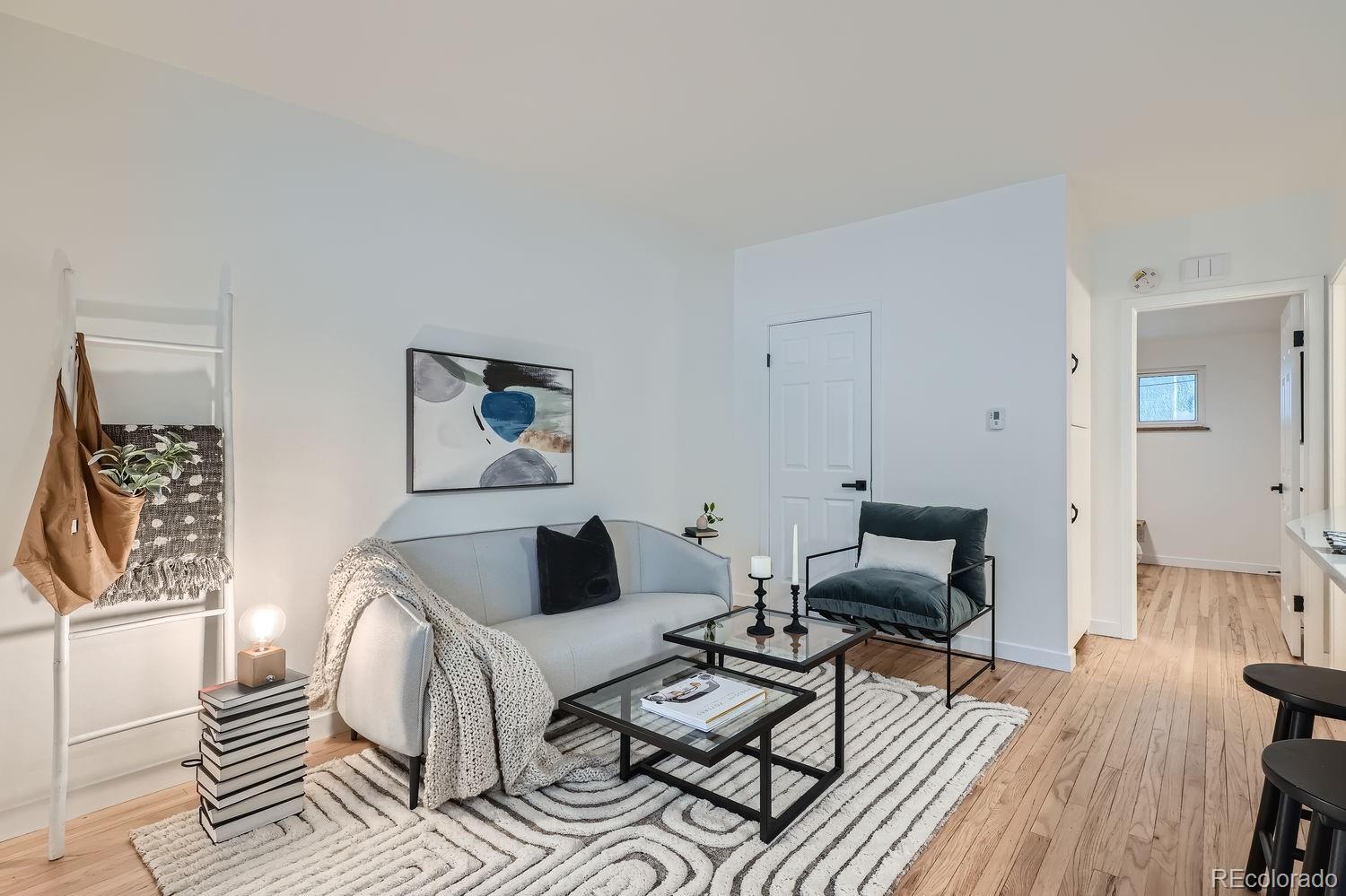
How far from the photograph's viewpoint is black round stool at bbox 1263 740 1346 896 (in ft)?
3.78

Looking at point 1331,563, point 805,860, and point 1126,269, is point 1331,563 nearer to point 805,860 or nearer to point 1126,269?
point 805,860

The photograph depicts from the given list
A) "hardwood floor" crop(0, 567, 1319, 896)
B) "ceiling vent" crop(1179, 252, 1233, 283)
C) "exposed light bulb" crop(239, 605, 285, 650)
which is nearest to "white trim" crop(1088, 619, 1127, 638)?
"hardwood floor" crop(0, 567, 1319, 896)

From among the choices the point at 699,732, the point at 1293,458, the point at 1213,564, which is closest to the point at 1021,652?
the point at 1293,458

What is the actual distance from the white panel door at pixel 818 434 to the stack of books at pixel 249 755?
122 inches

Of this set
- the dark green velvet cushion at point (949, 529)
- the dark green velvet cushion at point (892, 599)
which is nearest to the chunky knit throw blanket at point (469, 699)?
the dark green velvet cushion at point (892, 599)

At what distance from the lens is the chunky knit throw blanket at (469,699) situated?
2230mm

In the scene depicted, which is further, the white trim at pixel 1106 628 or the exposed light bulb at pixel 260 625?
the white trim at pixel 1106 628

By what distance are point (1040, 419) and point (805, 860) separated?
8.72 ft

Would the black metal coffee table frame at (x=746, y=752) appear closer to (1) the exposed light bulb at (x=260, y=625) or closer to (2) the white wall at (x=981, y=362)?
(1) the exposed light bulb at (x=260, y=625)

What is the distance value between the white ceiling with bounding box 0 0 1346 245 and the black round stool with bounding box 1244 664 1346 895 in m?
2.03

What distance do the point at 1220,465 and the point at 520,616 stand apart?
267 inches

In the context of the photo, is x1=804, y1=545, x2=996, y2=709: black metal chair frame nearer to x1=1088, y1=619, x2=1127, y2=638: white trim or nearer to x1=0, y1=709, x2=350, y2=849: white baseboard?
x1=1088, y1=619, x2=1127, y2=638: white trim

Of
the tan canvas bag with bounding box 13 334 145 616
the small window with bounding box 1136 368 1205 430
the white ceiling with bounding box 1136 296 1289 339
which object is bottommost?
the tan canvas bag with bounding box 13 334 145 616

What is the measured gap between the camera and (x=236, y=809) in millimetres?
2115
